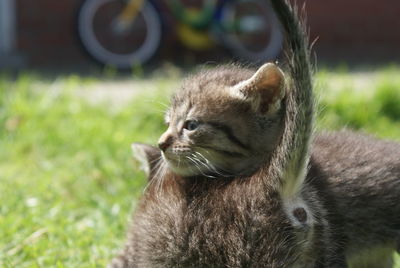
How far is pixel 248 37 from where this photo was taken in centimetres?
1495

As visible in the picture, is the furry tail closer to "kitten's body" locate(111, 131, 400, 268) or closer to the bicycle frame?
"kitten's body" locate(111, 131, 400, 268)

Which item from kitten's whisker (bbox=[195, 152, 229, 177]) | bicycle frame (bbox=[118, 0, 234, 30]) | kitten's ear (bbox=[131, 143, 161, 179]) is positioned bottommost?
bicycle frame (bbox=[118, 0, 234, 30])

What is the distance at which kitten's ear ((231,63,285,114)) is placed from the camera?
12.5ft

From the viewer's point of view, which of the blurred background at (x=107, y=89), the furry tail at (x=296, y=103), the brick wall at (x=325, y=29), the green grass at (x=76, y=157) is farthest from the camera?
the brick wall at (x=325, y=29)

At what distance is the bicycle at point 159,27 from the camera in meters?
13.5

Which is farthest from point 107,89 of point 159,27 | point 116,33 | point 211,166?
point 211,166

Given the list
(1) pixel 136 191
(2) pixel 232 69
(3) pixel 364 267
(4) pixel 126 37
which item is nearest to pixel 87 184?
(1) pixel 136 191

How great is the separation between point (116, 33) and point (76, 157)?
763 centimetres

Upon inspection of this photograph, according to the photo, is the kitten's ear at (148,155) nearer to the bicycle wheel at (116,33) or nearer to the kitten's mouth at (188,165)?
the kitten's mouth at (188,165)

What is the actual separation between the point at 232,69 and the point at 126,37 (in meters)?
10.3

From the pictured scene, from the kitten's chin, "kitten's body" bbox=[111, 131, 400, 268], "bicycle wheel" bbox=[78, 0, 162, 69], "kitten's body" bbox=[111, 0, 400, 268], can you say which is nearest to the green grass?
"kitten's body" bbox=[111, 0, 400, 268]

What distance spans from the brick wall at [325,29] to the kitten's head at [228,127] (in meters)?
9.97

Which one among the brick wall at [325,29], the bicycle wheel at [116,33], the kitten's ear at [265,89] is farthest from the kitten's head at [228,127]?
the brick wall at [325,29]

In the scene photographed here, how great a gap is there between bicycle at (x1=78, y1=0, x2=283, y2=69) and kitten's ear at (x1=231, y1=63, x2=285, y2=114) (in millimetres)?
9233
